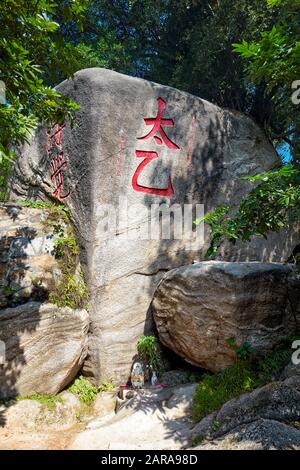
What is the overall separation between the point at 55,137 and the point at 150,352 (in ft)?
17.0

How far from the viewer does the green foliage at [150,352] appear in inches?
274

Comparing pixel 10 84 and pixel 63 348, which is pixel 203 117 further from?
pixel 63 348

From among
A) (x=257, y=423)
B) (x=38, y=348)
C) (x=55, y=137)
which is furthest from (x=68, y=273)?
(x=257, y=423)

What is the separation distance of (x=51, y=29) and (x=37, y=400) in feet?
18.0

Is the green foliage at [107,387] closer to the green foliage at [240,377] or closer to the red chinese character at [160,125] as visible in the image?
the green foliage at [240,377]

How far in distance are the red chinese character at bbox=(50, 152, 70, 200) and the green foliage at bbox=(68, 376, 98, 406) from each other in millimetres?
3803

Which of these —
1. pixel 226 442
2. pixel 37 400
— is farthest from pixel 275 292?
pixel 37 400

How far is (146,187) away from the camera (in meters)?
7.77

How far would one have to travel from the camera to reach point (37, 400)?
5910 mm

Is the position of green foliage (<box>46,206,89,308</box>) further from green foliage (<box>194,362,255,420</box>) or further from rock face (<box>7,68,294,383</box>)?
green foliage (<box>194,362,255,420</box>)

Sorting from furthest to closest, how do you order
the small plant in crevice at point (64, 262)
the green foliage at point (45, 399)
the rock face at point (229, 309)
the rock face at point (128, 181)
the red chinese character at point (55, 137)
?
the red chinese character at point (55, 137)
the rock face at point (128, 181)
the small plant in crevice at point (64, 262)
the rock face at point (229, 309)
the green foliage at point (45, 399)

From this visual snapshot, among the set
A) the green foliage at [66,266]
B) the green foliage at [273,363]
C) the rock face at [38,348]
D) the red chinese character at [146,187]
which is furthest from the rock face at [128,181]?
the green foliage at [273,363]

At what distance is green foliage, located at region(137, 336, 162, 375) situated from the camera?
6953 millimetres

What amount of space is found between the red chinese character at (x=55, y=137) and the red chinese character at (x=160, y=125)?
1979 mm
